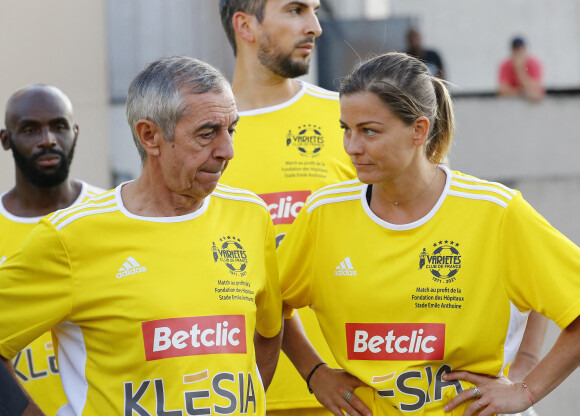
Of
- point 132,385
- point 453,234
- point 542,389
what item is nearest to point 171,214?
point 132,385

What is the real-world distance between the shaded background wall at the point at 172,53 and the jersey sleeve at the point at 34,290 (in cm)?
422

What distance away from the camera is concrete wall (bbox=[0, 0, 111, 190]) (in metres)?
Result: 7.68

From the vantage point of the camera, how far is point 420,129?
138 inches

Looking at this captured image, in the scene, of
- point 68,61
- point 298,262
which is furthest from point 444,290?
point 68,61

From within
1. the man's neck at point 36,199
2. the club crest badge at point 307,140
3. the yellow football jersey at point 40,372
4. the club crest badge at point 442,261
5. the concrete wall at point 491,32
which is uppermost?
the club crest badge at point 307,140

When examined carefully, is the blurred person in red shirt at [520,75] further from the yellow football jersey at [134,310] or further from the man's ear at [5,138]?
the yellow football jersey at [134,310]

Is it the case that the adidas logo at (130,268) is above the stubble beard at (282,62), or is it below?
below

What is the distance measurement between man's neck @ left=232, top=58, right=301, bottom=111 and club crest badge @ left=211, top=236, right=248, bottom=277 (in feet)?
4.30

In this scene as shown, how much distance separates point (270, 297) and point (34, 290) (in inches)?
33.8

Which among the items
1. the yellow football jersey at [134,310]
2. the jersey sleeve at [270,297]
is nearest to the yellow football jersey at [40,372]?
Answer: the yellow football jersey at [134,310]

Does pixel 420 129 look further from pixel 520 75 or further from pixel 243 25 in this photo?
pixel 520 75

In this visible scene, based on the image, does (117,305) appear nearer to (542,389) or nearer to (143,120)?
(143,120)

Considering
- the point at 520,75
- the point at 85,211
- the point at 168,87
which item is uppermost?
the point at 168,87

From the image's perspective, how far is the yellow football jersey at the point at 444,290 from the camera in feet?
11.0
